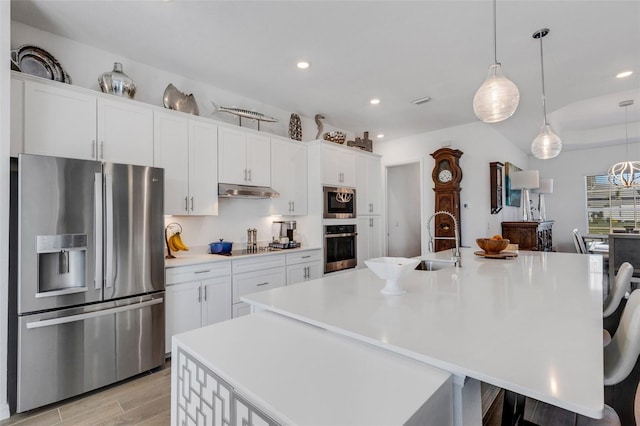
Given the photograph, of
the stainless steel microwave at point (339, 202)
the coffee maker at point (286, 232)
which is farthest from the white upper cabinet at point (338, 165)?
the coffee maker at point (286, 232)

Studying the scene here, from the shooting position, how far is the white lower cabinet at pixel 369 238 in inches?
182

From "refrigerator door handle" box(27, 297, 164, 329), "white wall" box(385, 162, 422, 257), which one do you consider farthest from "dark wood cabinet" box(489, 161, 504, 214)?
"refrigerator door handle" box(27, 297, 164, 329)

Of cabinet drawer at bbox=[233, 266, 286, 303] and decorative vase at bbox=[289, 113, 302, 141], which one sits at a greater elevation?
decorative vase at bbox=[289, 113, 302, 141]

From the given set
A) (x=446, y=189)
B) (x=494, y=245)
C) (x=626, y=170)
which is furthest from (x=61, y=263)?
(x=626, y=170)

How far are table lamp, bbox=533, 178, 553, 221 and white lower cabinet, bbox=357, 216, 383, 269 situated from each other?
14.0 ft

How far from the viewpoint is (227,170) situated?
10.8 ft

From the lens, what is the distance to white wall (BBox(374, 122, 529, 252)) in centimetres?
479

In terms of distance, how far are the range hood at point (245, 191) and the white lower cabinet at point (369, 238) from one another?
159 centimetres

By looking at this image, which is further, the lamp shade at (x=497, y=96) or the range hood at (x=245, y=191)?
the range hood at (x=245, y=191)

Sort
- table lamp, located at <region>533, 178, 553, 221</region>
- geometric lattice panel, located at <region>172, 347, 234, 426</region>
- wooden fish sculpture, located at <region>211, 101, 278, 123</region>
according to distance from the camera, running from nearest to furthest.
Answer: geometric lattice panel, located at <region>172, 347, 234, 426</region> < wooden fish sculpture, located at <region>211, 101, 278, 123</region> < table lamp, located at <region>533, 178, 553, 221</region>

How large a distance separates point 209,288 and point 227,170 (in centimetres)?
125

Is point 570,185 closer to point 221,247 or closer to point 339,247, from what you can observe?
point 339,247

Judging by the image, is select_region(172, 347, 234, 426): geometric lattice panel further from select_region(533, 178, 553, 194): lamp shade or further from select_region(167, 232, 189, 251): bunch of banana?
select_region(533, 178, 553, 194): lamp shade

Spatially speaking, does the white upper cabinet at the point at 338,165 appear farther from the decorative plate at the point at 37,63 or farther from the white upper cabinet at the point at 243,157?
the decorative plate at the point at 37,63
